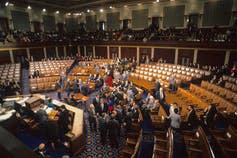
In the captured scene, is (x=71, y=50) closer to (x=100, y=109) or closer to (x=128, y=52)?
(x=128, y=52)

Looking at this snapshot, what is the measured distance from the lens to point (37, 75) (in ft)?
47.0

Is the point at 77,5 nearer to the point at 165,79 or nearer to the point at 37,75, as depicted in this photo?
the point at 37,75

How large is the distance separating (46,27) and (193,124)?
22.1 m

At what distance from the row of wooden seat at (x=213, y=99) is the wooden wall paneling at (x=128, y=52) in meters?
9.59

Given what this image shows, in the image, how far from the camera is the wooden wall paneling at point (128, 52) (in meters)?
18.4

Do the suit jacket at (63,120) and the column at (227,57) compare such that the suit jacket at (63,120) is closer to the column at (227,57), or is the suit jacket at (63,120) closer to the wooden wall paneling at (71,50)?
the column at (227,57)

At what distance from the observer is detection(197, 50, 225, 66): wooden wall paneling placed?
12.9m

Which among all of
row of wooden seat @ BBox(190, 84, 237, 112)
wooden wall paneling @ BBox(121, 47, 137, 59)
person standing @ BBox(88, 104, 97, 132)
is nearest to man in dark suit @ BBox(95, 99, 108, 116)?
person standing @ BBox(88, 104, 97, 132)

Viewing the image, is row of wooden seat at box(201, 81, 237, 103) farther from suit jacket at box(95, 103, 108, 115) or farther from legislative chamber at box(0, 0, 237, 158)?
suit jacket at box(95, 103, 108, 115)

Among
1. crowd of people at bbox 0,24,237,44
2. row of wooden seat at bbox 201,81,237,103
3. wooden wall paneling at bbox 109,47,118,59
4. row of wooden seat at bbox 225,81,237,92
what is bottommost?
row of wooden seat at bbox 201,81,237,103

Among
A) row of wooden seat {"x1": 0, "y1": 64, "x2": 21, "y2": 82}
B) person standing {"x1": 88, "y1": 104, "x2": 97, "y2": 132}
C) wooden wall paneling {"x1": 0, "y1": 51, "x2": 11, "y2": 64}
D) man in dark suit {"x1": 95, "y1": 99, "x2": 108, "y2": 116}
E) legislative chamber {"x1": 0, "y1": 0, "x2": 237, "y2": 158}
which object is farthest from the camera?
wooden wall paneling {"x1": 0, "y1": 51, "x2": 11, "y2": 64}

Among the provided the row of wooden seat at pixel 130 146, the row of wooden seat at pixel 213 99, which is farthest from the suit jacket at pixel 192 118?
the row of wooden seat at pixel 130 146

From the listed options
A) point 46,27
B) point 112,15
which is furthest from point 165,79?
point 46,27

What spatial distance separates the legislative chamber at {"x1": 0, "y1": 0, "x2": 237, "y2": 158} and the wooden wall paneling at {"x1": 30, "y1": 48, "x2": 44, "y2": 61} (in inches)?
4.4
